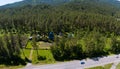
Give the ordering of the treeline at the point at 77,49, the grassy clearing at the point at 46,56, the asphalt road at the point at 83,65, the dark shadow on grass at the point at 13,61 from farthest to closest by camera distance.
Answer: the treeline at the point at 77,49, the grassy clearing at the point at 46,56, the dark shadow on grass at the point at 13,61, the asphalt road at the point at 83,65

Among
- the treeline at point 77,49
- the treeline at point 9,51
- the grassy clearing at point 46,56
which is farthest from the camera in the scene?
the treeline at point 77,49

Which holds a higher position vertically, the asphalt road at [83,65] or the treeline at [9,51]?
the treeline at [9,51]

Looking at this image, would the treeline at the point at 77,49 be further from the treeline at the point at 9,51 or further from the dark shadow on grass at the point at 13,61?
the treeline at the point at 9,51

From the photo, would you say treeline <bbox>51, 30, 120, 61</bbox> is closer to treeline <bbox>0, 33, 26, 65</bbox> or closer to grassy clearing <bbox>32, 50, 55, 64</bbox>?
grassy clearing <bbox>32, 50, 55, 64</bbox>

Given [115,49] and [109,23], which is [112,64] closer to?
[115,49]

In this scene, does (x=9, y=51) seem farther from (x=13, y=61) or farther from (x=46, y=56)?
(x=46, y=56)

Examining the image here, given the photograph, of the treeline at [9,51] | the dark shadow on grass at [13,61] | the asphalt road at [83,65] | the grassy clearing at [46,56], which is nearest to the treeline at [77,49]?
the grassy clearing at [46,56]

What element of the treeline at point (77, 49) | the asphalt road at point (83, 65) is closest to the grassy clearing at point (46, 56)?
the treeline at point (77, 49)

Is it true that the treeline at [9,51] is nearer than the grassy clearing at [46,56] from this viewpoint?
No

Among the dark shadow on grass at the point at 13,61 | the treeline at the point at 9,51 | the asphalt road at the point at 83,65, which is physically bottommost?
the asphalt road at the point at 83,65

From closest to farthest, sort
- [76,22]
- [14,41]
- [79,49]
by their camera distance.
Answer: [14,41] < [79,49] < [76,22]

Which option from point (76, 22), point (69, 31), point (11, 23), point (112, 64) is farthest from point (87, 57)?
point (11, 23)
